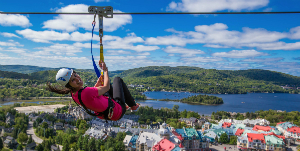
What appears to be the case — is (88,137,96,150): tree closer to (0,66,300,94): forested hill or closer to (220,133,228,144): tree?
(220,133,228,144): tree

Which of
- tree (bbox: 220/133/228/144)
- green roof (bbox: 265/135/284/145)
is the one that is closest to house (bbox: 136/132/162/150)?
tree (bbox: 220/133/228/144)

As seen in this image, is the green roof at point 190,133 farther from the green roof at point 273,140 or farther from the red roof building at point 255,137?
the green roof at point 273,140

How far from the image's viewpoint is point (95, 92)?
1758 mm

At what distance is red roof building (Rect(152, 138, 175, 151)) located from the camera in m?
12.1

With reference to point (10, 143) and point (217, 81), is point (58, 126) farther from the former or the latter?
point (217, 81)

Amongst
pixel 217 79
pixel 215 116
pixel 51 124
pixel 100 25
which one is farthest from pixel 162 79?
pixel 100 25

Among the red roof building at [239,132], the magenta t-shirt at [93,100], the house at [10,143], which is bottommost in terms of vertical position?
the house at [10,143]

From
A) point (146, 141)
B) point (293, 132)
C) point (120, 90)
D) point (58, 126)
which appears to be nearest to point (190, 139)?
point (146, 141)

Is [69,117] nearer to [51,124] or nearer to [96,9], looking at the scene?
[51,124]

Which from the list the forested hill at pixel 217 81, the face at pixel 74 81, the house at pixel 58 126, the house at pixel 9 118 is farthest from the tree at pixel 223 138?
the forested hill at pixel 217 81

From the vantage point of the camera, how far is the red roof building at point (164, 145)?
1209 centimetres

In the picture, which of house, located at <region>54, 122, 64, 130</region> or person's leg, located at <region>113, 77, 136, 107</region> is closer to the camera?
person's leg, located at <region>113, 77, 136, 107</region>

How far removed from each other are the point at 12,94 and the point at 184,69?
344 ft

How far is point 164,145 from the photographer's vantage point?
12406 mm
